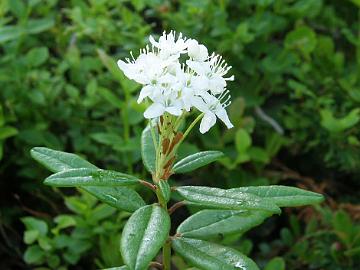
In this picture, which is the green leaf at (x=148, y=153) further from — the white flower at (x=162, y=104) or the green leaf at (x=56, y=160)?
the white flower at (x=162, y=104)

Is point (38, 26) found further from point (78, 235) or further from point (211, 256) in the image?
point (211, 256)

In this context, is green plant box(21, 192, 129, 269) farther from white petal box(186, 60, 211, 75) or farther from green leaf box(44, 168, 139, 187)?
white petal box(186, 60, 211, 75)

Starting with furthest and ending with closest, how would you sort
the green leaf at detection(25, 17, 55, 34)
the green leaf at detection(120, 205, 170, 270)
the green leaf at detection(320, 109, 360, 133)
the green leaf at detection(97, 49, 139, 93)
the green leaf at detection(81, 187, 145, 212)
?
the green leaf at detection(25, 17, 55, 34) < the green leaf at detection(320, 109, 360, 133) < the green leaf at detection(97, 49, 139, 93) < the green leaf at detection(81, 187, 145, 212) < the green leaf at detection(120, 205, 170, 270)

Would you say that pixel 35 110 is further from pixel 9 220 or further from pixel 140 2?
pixel 140 2

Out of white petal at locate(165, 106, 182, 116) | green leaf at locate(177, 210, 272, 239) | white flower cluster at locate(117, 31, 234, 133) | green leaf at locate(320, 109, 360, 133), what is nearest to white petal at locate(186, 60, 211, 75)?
white flower cluster at locate(117, 31, 234, 133)

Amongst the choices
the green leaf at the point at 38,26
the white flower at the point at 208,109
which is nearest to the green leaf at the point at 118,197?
the white flower at the point at 208,109
